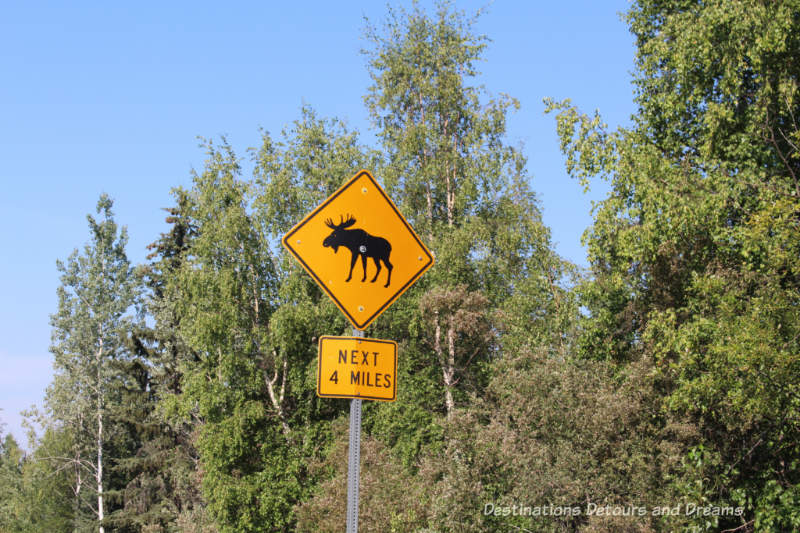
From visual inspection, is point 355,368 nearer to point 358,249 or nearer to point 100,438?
point 358,249

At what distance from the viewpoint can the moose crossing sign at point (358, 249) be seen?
530 centimetres

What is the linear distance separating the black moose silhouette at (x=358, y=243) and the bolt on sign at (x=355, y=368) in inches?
19.1

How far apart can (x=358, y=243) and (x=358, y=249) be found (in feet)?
0.16

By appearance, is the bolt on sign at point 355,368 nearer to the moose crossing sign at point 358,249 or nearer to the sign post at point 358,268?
the sign post at point 358,268

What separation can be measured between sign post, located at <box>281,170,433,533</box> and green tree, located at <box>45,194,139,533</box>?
40860 mm

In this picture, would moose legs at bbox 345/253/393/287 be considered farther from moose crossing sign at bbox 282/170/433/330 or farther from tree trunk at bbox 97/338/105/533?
tree trunk at bbox 97/338/105/533

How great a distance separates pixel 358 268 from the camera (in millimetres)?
5336

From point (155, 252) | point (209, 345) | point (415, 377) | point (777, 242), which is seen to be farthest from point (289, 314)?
point (777, 242)

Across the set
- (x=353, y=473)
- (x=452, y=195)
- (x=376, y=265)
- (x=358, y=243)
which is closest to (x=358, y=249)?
(x=358, y=243)

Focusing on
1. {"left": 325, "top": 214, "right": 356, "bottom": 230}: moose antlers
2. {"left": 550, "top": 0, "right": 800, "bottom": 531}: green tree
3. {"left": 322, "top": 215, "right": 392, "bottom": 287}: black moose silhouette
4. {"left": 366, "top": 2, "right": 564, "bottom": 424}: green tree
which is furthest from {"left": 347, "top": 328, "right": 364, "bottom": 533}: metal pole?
{"left": 366, "top": 2, "right": 564, "bottom": 424}: green tree

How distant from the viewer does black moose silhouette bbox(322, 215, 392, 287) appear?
534 centimetres

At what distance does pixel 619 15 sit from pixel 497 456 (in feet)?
38.0

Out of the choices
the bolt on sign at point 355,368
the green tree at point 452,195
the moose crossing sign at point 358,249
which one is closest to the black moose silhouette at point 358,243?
the moose crossing sign at point 358,249

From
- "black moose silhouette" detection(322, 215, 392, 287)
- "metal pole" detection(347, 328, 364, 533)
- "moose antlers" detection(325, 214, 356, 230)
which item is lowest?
"metal pole" detection(347, 328, 364, 533)
